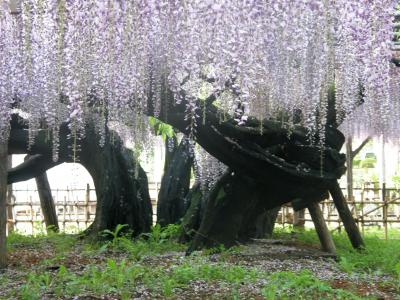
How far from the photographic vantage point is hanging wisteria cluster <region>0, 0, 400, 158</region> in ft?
11.9

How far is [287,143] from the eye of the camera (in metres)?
6.50

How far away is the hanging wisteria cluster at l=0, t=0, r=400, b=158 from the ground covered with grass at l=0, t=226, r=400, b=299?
1.41 m

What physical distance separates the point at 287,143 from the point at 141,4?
327 centimetres

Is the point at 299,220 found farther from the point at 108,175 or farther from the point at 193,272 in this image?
the point at 193,272

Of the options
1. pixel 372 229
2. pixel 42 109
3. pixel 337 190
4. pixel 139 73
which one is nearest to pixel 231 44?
pixel 139 73

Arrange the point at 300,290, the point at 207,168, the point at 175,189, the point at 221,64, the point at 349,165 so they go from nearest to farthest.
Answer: the point at 221,64, the point at 300,290, the point at 207,168, the point at 175,189, the point at 349,165

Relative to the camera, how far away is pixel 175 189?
356 inches

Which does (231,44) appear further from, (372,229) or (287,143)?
(372,229)

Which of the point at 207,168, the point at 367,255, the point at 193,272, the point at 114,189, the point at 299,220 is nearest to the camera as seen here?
the point at 193,272

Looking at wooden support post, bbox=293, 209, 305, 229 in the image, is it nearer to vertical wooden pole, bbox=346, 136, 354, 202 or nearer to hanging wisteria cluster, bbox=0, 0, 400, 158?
vertical wooden pole, bbox=346, 136, 354, 202

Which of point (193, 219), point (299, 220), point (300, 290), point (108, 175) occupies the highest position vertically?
point (108, 175)

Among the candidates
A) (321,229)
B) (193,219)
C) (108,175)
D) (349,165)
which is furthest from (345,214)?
(349,165)

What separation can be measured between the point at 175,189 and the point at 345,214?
283cm

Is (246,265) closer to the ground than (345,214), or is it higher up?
closer to the ground
